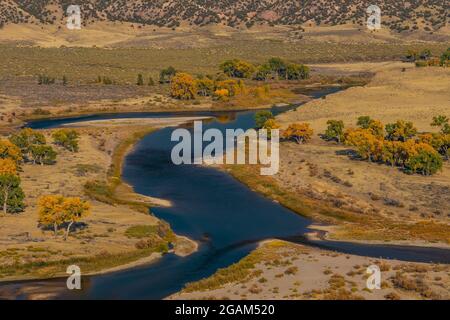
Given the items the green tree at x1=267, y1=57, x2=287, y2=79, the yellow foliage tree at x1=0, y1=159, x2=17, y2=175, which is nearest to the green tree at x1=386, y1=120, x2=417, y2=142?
the yellow foliage tree at x1=0, y1=159, x2=17, y2=175

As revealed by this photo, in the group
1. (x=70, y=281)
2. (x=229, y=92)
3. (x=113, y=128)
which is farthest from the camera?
(x=229, y=92)

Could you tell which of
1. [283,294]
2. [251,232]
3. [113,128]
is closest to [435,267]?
[283,294]

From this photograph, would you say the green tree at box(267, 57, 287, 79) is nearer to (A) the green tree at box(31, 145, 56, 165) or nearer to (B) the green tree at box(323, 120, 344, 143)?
(B) the green tree at box(323, 120, 344, 143)

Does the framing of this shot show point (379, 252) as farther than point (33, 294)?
Yes

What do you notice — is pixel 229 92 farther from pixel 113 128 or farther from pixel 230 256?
pixel 230 256

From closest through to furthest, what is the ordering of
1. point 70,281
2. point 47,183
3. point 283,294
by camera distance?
point 283,294
point 70,281
point 47,183

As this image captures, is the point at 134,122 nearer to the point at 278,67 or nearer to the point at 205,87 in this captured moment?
the point at 205,87

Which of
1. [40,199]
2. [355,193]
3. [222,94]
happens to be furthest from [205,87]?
[40,199]
